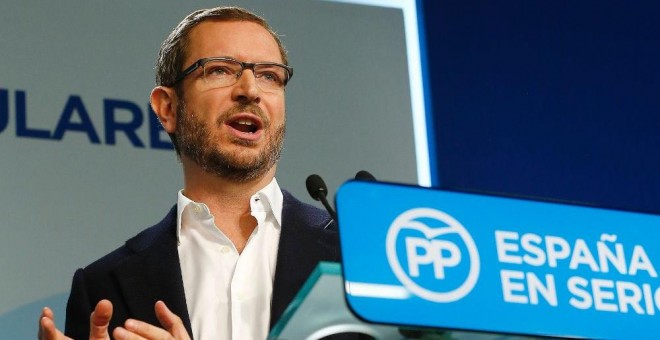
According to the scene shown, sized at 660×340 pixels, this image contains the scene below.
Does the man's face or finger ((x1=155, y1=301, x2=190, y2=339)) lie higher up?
the man's face

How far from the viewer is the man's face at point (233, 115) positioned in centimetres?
169

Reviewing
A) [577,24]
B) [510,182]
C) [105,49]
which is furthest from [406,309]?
[577,24]

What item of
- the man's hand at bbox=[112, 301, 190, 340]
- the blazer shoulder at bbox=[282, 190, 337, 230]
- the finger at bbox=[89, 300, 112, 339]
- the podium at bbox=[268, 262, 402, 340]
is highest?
the podium at bbox=[268, 262, 402, 340]

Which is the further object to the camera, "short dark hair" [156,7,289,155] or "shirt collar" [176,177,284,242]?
"short dark hair" [156,7,289,155]

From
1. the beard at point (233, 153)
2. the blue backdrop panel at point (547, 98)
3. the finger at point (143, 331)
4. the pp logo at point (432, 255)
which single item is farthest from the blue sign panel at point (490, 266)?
the blue backdrop panel at point (547, 98)

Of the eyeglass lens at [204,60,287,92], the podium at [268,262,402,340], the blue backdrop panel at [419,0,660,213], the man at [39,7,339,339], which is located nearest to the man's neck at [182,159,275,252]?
the man at [39,7,339,339]

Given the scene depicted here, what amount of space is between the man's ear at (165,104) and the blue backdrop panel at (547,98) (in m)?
1.23

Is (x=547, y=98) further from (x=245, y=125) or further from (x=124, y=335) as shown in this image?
(x=124, y=335)

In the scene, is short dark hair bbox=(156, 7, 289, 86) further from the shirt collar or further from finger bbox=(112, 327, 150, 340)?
finger bbox=(112, 327, 150, 340)

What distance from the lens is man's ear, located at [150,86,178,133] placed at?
72.9 inches

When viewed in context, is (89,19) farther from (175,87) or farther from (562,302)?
(562,302)

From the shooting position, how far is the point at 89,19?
2.75 meters

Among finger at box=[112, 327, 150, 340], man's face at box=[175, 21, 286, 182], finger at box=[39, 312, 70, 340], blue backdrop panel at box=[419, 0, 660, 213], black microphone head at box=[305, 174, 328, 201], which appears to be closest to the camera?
finger at box=[112, 327, 150, 340]

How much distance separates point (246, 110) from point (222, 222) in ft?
0.56
